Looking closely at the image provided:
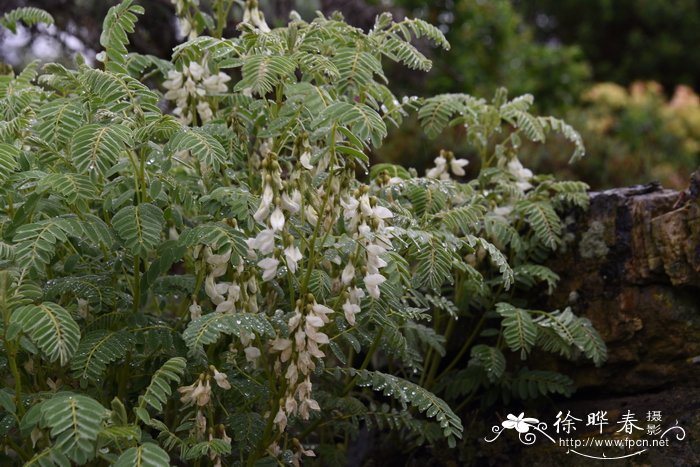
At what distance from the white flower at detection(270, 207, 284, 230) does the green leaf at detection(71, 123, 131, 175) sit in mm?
422

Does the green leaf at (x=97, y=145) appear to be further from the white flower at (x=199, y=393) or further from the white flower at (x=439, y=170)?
the white flower at (x=439, y=170)

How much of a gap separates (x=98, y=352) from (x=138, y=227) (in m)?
0.34

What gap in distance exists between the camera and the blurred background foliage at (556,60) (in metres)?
6.59

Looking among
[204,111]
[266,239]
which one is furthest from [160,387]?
[204,111]

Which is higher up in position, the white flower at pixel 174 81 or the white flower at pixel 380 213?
the white flower at pixel 174 81

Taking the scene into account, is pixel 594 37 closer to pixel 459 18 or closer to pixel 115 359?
pixel 459 18

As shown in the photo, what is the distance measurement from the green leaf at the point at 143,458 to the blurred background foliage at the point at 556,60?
12.4 ft

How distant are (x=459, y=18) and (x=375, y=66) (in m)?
6.60

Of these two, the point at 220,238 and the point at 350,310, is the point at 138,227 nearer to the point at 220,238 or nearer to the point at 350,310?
the point at 220,238

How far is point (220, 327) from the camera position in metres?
2.17

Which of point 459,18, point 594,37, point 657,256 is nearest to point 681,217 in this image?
point 657,256

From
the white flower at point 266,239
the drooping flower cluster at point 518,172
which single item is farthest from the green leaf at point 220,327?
the drooping flower cluster at point 518,172

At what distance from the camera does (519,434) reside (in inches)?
123

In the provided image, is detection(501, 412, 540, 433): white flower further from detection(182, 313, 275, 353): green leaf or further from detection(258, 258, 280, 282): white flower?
detection(258, 258, 280, 282): white flower
